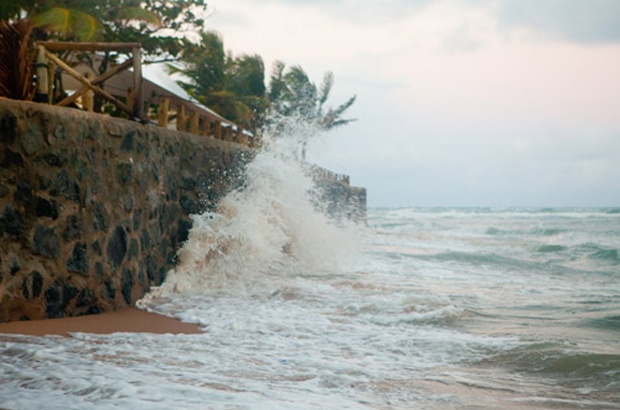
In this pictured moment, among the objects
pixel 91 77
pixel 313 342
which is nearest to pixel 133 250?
pixel 91 77

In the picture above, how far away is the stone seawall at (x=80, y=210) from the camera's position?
6105 mm

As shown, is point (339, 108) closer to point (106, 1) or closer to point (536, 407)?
point (106, 1)

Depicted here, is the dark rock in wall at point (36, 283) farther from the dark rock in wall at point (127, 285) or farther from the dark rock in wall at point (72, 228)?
the dark rock in wall at point (127, 285)

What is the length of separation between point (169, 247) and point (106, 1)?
981 cm

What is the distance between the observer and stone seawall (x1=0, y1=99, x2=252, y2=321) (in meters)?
6.11

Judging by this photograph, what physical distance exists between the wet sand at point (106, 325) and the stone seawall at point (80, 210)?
0.49 ft

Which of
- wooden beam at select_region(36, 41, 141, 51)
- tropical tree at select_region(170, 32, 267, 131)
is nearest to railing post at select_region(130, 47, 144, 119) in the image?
wooden beam at select_region(36, 41, 141, 51)

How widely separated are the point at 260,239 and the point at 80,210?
14.3 feet

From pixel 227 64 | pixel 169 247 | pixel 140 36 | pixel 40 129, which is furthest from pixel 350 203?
pixel 40 129

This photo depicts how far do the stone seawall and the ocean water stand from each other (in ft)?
1.89

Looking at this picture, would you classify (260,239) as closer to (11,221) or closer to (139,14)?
(11,221)

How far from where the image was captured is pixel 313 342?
231 inches

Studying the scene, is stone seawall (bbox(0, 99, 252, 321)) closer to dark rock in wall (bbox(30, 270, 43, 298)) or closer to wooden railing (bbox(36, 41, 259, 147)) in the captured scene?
dark rock in wall (bbox(30, 270, 43, 298))

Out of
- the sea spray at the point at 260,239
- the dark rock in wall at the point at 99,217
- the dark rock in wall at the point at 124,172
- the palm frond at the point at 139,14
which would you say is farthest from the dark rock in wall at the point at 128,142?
the palm frond at the point at 139,14
